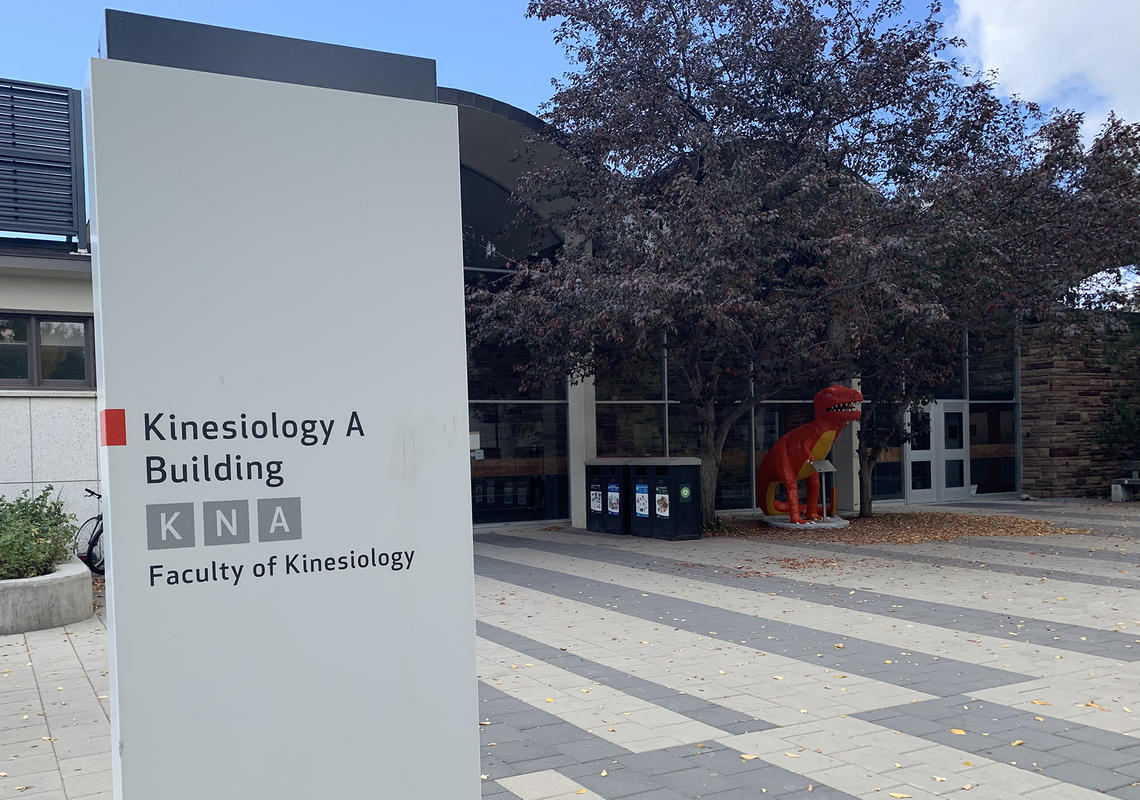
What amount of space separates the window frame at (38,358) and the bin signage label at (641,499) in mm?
8131

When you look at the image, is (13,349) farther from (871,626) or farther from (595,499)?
(871,626)

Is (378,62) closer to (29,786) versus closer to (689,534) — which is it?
(29,786)

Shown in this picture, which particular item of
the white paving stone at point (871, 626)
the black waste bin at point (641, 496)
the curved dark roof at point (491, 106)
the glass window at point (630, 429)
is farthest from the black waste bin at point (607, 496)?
the curved dark roof at point (491, 106)

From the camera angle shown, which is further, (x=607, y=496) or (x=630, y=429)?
(x=630, y=429)

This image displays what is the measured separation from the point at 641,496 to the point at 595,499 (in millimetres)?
1214

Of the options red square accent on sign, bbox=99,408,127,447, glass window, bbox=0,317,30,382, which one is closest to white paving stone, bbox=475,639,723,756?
red square accent on sign, bbox=99,408,127,447

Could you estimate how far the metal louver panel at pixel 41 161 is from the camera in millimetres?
12234

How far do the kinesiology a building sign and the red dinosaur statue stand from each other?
14065 mm

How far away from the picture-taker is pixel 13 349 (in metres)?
12.4

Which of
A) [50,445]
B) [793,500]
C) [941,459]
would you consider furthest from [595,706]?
[941,459]

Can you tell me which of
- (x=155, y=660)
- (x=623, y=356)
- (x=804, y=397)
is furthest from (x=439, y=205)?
(x=804, y=397)

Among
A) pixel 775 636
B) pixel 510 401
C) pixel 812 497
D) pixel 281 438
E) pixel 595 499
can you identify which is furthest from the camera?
pixel 510 401

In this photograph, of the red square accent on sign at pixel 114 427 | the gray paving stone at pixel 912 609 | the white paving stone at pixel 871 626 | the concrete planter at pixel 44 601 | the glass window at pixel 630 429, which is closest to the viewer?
the red square accent on sign at pixel 114 427

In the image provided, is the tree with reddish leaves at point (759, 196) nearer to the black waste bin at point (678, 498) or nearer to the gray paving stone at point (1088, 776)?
the black waste bin at point (678, 498)
